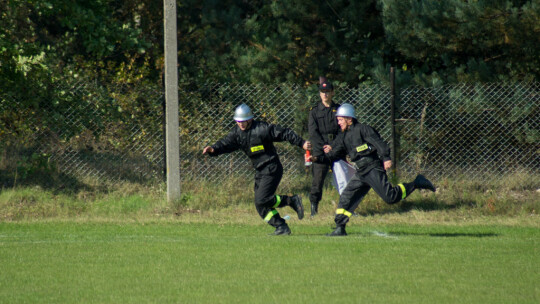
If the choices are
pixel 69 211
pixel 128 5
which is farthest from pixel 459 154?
pixel 128 5

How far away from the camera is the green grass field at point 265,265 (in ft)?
19.1

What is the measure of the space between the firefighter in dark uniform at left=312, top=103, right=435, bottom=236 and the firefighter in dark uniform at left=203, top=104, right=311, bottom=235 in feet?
1.92

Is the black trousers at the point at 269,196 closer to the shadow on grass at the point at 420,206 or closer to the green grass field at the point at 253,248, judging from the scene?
the green grass field at the point at 253,248

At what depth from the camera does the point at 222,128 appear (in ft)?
40.5

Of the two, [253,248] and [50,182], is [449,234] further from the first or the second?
[50,182]

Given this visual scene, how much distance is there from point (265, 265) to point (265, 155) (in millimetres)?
2508

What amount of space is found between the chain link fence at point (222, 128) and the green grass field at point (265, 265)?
2.33m

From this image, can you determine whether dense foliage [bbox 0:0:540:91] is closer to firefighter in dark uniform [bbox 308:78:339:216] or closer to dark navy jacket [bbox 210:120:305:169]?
firefighter in dark uniform [bbox 308:78:339:216]

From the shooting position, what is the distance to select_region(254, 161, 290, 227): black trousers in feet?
30.1

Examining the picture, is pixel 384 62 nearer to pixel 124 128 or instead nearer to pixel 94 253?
pixel 124 128

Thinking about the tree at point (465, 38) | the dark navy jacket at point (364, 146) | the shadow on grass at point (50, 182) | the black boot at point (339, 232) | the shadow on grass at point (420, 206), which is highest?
the tree at point (465, 38)

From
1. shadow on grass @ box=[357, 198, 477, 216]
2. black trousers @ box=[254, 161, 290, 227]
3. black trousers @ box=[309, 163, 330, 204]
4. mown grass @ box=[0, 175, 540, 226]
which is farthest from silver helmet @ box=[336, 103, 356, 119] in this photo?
shadow on grass @ box=[357, 198, 477, 216]

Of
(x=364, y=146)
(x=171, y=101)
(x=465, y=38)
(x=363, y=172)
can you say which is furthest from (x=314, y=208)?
(x=465, y=38)

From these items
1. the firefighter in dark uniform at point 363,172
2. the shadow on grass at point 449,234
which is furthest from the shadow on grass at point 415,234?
the firefighter in dark uniform at point 363,172
